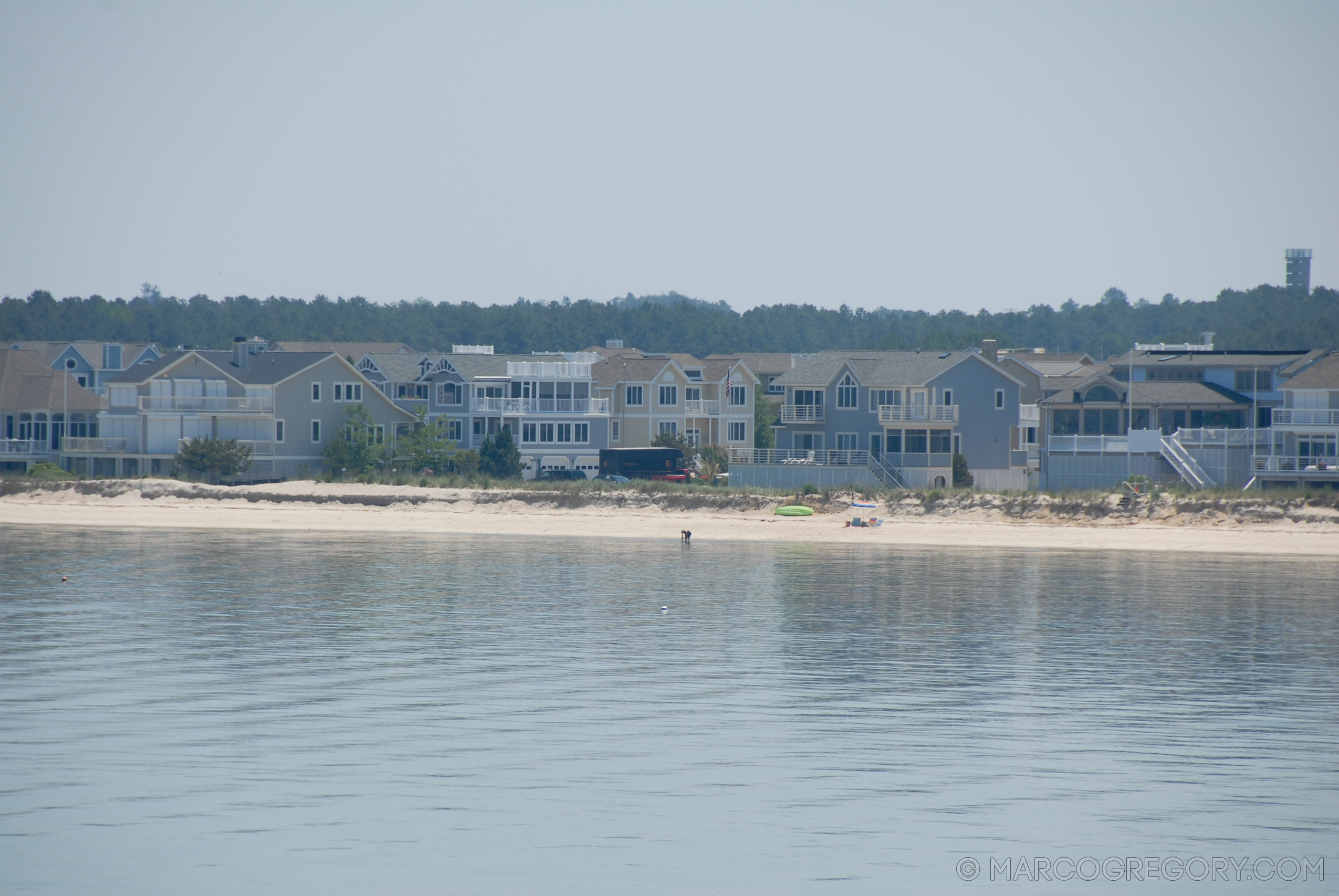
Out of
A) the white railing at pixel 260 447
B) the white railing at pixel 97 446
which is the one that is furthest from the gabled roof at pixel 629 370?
the white railing at pixel 97 446

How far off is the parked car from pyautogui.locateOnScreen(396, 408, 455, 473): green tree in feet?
20.3

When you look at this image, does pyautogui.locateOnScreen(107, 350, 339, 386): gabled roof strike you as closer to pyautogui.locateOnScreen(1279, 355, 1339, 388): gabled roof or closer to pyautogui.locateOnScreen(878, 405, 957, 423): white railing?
pyautogui.locateOnScreen(878, 405, 957, 423): white railing

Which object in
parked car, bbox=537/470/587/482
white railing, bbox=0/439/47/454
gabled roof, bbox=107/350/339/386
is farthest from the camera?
white railing, bbox=0/439/47/454

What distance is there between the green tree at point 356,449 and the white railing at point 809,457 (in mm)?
21151

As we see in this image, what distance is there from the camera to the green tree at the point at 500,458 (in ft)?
267

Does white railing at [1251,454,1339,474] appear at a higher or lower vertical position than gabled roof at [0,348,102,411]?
lower

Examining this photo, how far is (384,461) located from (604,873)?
67.8 metres

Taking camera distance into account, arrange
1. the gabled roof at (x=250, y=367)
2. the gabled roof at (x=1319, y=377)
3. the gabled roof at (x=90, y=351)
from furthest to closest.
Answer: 1. the gabled roof at (x=90, y=351)
2. the gabled roof at (x=250, y=367)
3. the gabled roof at (x=1319, y=377)

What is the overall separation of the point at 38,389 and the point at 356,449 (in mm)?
23308

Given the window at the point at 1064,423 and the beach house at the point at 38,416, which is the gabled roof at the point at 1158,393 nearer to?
the window at the point at 1064,423

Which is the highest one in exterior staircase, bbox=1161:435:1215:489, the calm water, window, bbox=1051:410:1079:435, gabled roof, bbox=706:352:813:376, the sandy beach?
gabled roof, bbox=706:352:813:376

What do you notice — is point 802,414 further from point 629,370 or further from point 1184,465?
point 1184,465

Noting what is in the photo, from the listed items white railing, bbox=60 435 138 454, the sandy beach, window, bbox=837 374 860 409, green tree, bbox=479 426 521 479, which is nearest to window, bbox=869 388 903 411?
window, bbox=837 374 860 409

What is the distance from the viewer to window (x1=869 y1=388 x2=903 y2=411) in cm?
8081
